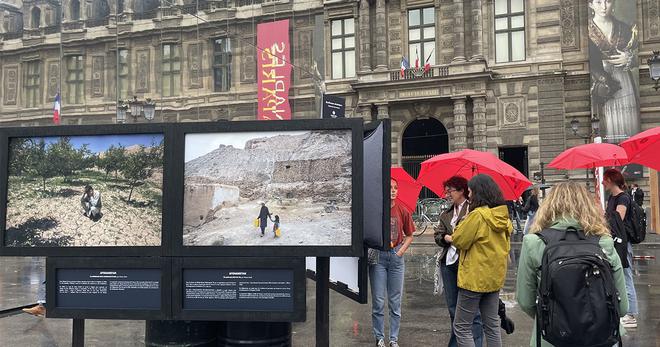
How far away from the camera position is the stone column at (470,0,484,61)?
27469mm

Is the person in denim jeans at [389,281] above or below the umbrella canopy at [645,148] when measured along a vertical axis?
below

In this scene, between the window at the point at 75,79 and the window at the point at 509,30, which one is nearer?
the window at the point at 509,30

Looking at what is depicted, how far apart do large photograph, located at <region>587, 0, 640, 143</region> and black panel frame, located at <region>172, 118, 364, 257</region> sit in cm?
2516

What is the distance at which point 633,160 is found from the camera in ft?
25.7

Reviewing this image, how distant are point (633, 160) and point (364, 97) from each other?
2190 cm

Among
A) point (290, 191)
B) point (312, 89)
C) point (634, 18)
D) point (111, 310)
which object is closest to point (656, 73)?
point (634, 18)

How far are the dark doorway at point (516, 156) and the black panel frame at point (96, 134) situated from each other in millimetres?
26067

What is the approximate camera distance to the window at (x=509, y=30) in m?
28.0

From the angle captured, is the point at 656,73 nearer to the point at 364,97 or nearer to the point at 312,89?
the point at 364,97

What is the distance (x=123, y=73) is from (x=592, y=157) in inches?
1127

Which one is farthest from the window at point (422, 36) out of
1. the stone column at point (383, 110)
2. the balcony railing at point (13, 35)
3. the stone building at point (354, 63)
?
the balcony railing at point (13, 35)

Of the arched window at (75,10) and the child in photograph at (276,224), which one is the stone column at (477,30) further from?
the child in photograph at (276,224)

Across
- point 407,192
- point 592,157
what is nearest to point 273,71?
point 592,157

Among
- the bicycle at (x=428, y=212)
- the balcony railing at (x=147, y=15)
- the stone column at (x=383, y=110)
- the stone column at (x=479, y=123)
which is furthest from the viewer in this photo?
the balcony railing at (x=147, y=15)
